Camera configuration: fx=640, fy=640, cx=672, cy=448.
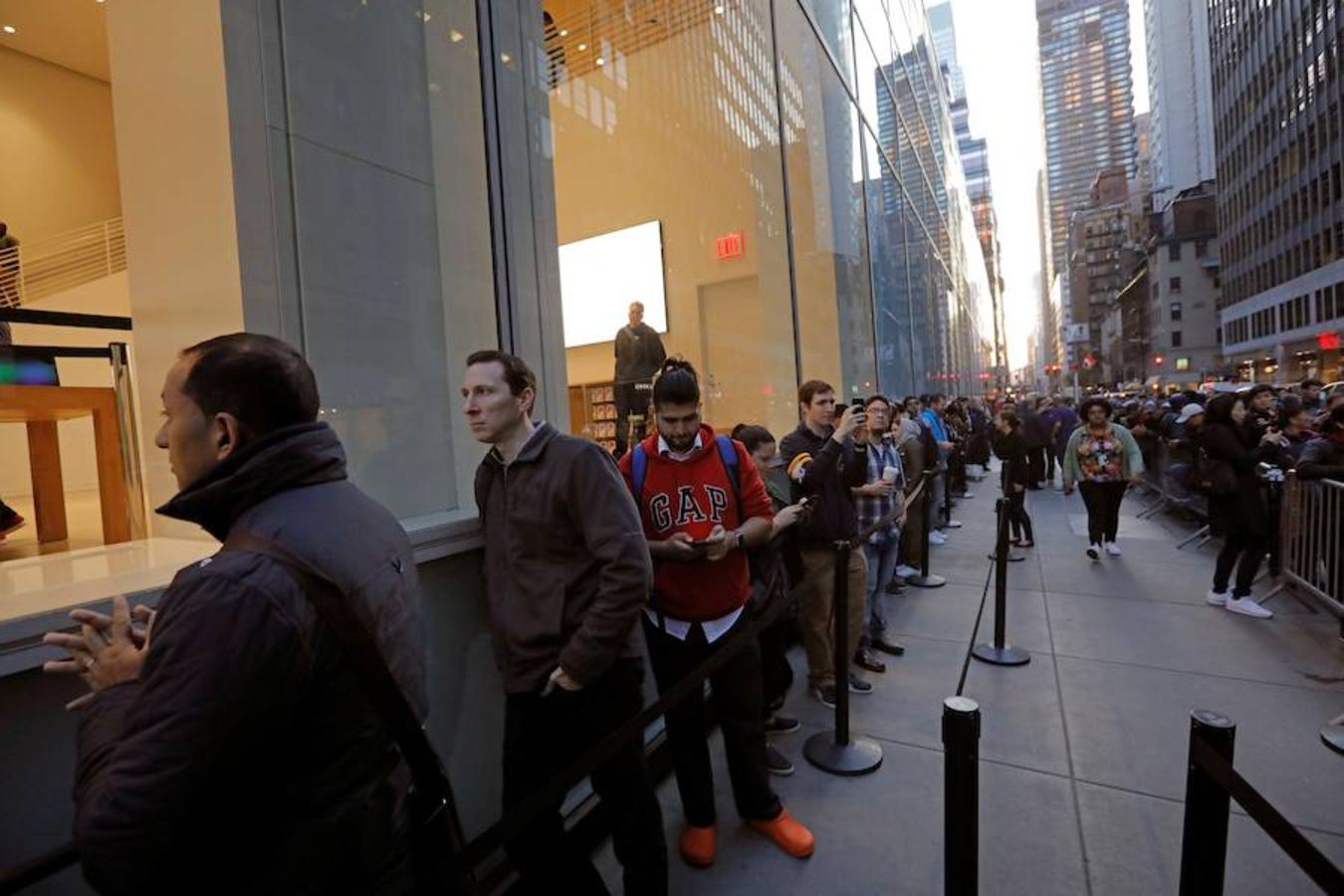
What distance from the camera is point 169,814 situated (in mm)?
988

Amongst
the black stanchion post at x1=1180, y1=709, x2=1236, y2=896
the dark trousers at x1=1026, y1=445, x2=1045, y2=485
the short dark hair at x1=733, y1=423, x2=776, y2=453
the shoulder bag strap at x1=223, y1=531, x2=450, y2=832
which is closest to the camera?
the shoulder bag strap at x1=223, y1=531, x2=450, y2=832

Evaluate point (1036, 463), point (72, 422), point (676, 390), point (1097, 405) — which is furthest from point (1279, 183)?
point (72, 422)

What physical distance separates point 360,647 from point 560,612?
3.42ft

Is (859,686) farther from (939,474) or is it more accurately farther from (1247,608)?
(939,474)

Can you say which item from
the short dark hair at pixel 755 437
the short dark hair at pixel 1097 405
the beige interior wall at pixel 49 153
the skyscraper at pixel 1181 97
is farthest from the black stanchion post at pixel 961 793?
the skyscraper at pixel 1181 97

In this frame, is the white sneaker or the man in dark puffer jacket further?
the white sneaker

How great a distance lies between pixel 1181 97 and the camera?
100 metres

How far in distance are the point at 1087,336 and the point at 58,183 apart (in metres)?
162

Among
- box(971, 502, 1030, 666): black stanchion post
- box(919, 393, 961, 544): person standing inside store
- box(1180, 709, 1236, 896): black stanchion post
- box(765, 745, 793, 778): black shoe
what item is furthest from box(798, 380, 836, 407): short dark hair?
box(919, 393, 961, 544): person standing inside store

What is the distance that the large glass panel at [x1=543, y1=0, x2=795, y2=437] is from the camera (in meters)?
7.86

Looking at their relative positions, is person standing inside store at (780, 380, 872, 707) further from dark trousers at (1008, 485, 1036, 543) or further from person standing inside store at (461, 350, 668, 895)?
dark trousers at (1008, 485, 1036, 543)

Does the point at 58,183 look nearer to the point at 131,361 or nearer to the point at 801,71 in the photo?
the point at 131,361

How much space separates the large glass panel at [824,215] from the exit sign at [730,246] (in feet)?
2.36

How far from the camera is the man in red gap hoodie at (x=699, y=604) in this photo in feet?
9.52
